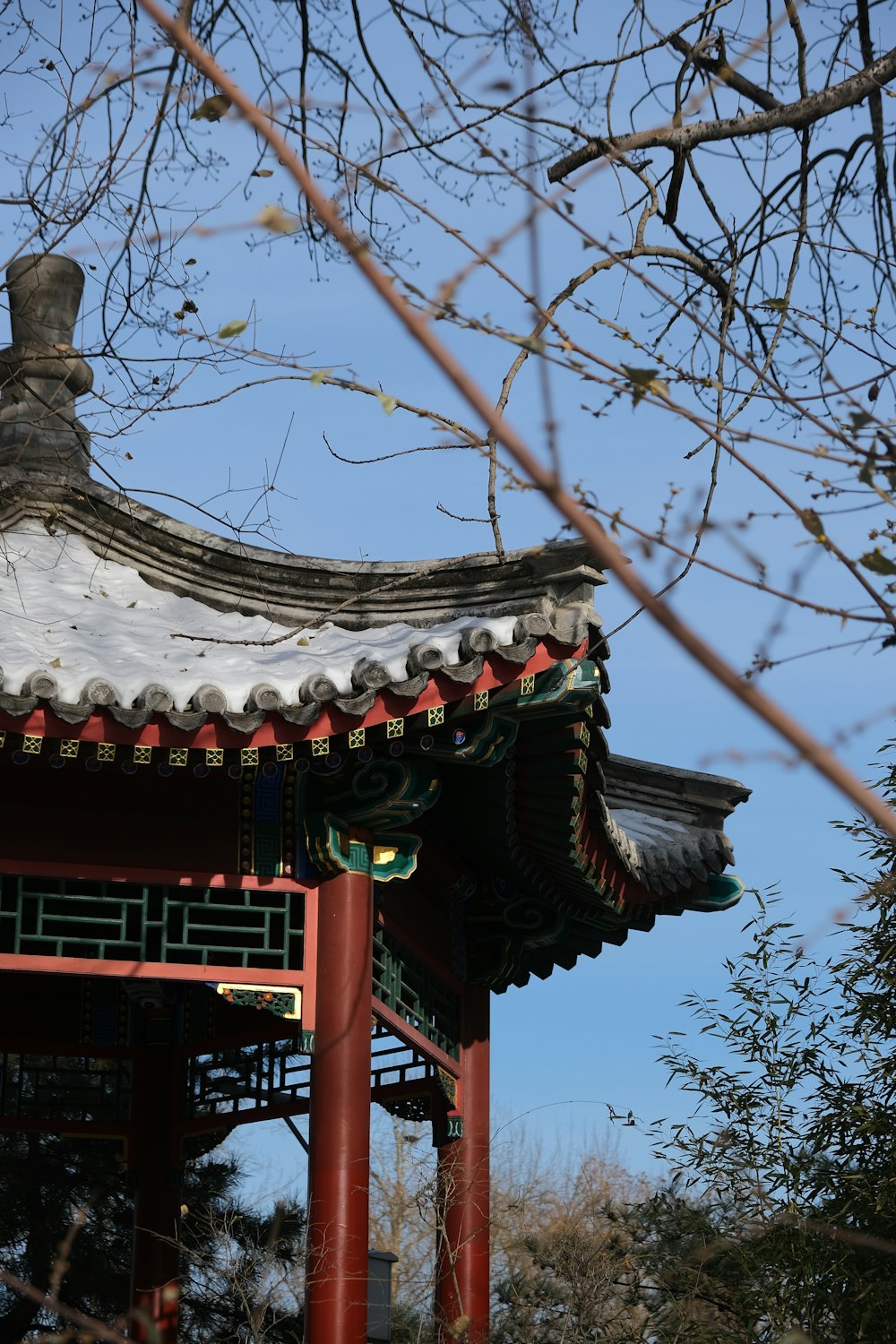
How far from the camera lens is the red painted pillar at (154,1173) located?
272 inches

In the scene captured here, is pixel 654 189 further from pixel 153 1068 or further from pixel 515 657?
pixel 153 1068

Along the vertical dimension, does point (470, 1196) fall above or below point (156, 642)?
below

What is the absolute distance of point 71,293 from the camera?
705 centimetres

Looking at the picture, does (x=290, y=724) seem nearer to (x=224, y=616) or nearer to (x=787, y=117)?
(x=224, y=616)

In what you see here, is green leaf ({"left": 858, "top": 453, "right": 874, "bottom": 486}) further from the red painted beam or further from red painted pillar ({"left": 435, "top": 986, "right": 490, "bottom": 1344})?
red painted pillar ({"left": 435, "top": 986, "right": 490, "bottom": 1344})

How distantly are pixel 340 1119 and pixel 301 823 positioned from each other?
85 centimetres

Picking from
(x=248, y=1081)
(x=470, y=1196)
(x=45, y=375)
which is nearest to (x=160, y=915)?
(x=470, y=1196)

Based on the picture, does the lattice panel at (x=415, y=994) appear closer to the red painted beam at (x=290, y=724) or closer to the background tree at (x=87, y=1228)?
the red painted beam at (x=290, y=724)

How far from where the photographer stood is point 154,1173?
6.98 meters

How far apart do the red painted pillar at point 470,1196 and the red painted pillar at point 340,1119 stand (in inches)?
38.1

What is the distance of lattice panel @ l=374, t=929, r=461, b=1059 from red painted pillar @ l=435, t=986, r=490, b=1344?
13cm

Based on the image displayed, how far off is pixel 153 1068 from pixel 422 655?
3145 millimetres

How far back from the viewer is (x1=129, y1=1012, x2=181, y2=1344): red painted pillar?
6910 millimetres

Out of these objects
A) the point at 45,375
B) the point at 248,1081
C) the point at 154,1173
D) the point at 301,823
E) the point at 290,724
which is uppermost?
the point at 45,375
